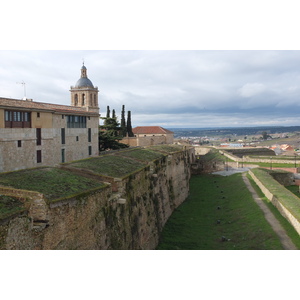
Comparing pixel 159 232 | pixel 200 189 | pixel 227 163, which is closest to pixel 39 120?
pixel 159 232

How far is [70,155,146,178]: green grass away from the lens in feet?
50.8

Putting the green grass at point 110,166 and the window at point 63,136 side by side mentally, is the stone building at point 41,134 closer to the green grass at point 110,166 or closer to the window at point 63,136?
the window at point 63,136

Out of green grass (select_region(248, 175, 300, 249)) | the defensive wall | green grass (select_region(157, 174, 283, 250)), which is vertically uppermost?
the defensive wall

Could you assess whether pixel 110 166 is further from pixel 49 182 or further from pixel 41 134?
pixel 41 134

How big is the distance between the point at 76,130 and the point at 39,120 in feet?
19.3

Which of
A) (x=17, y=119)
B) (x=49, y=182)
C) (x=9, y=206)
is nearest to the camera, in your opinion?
(x=9, y=206)

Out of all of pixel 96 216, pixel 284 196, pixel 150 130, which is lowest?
pixel 284 196

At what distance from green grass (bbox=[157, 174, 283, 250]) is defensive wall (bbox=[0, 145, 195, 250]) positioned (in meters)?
1.42

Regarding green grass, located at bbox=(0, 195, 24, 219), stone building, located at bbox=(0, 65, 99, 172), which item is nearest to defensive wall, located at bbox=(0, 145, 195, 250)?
green grass, located at bbox=(0, 195, 24, 219)

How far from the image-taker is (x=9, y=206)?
8.65m

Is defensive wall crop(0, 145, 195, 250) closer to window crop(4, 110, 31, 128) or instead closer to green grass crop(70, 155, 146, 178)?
green grass crop(70, 155, 146, 178)

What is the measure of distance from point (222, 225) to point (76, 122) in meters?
15.3

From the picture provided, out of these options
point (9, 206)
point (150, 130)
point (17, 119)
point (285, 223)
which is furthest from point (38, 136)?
point (150, 130)

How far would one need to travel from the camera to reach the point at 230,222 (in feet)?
71.7
